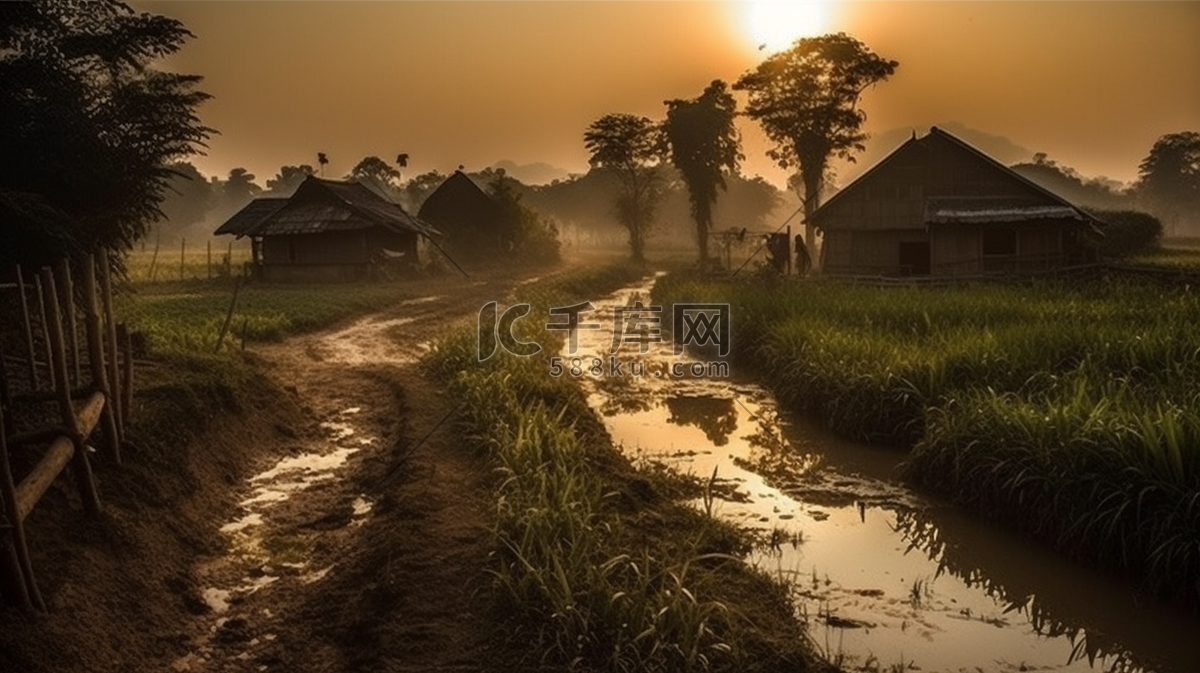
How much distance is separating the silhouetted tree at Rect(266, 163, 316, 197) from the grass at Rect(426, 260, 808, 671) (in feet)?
356

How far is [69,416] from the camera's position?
19.0 ft

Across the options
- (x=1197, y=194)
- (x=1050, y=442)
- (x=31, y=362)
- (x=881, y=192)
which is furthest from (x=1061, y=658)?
(x=1197, y=194)

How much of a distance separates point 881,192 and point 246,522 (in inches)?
970

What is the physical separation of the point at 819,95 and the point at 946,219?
22758 mm

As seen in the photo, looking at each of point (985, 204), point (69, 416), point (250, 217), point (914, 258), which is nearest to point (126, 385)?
point (69, 416)

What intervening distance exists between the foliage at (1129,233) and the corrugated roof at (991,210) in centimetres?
1221

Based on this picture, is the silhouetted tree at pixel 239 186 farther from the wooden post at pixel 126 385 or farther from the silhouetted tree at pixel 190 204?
the wooden post at pixel 126 385

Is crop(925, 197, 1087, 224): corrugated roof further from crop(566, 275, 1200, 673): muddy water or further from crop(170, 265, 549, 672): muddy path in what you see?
crop(170, 265, 549, 672): muddy path

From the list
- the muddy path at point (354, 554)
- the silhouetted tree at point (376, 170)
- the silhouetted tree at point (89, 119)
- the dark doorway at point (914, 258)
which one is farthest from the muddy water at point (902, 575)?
the silhouetted tree at point (376, 170)

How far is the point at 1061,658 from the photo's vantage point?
5.20 m

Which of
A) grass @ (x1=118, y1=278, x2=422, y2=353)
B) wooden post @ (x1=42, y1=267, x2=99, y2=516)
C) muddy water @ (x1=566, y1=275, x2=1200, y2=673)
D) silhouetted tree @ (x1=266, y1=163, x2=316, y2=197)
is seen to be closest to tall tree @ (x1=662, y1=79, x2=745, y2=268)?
grass @ (x1=118, y1=278, x2=422, y2=353)

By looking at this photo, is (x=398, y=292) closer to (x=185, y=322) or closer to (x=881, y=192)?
(x=185, y=322)

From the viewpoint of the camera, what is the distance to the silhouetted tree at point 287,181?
116000mm

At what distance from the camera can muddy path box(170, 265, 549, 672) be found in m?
4.84
